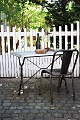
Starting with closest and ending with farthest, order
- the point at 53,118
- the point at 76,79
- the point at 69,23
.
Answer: the point at 53,118, the point at 76,79, the point at 69,23

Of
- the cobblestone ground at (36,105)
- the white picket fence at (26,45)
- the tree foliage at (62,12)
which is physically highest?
the tree foliage at (62,12)

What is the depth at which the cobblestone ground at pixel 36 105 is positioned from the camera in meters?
4.20

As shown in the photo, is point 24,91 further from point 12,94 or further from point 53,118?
point 53,118

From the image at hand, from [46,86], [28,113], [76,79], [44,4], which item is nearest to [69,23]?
[44,4]

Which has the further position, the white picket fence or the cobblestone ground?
the white picket fence

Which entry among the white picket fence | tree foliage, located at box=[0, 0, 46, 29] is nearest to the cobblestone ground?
the white picket fence

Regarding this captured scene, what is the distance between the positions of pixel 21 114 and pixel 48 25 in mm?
4106

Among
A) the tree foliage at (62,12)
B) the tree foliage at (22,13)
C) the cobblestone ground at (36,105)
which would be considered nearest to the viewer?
the cobblestone ground at (36,105)

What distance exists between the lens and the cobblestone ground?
13.8 feet

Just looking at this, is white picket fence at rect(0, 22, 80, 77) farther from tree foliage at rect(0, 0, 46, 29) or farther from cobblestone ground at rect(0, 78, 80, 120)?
cobblestone ground at rect(0, 78, 80, 120)

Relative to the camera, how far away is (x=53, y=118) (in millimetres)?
4109

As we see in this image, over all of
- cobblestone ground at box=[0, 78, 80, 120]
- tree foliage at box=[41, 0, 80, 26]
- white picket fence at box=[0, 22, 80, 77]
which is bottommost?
cobblestone ground at box=[0, 78, 80, 120]

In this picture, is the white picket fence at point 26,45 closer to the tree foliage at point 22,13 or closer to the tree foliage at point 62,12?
the tree foliage at point 62,12

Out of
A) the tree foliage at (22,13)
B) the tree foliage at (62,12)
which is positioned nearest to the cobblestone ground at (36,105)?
the tree foliage at (62,12)
